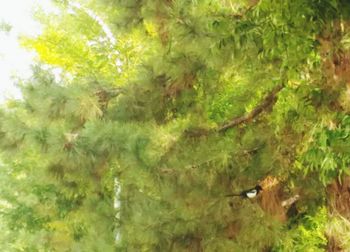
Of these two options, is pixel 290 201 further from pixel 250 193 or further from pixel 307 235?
pixel 307 235

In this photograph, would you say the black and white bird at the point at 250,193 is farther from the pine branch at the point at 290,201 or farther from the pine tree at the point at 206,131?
the pine branch at the point at 290,201

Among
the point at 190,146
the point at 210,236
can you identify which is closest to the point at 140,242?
the point at 210,236

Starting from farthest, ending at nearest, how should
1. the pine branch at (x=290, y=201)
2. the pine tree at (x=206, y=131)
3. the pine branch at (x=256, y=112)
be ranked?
the pine branch at (x=290, y=201) < the pine branch at (x=256, y=112) < the pine tree at (x=206, y=131)

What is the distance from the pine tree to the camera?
3549mm

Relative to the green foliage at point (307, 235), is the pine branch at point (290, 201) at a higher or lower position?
higher

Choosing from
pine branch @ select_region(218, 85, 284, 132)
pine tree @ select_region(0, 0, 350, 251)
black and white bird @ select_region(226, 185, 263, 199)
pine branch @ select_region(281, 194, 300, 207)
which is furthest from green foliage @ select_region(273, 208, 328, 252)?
pine branch @ select_region(218, 85, 284, 132)

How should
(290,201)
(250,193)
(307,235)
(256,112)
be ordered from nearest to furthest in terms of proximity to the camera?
(250,193), (256,112), (290,201), (307,235)

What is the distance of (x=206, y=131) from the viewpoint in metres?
4.91

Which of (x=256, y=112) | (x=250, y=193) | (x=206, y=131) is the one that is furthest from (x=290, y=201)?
(x=206, y=131)

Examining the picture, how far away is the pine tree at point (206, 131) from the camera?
3549 millimetres

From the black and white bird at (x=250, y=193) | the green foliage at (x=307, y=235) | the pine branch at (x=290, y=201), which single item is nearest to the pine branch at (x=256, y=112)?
the black and white bird at (x=250, y=193)

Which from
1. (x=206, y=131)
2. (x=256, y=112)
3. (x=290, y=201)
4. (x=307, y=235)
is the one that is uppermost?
(x=256, y=112)

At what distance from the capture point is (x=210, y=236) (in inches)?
184

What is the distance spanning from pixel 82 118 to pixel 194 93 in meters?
1.33
